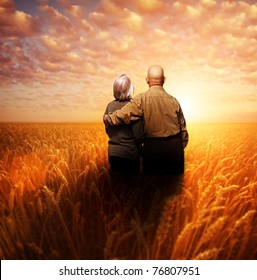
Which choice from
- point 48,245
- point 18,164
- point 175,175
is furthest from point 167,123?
point 18,164

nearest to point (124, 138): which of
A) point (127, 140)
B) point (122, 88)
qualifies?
point (127, 140)

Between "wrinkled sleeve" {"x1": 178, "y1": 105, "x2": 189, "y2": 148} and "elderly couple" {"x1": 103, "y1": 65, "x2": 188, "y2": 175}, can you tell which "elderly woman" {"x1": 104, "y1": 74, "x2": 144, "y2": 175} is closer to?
"elderly couple" {"x1": 103, "y1": 65, "x2": 188, "y2": 175}

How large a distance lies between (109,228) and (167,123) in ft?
4.20

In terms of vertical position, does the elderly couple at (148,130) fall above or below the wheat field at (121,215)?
above

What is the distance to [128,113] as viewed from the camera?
3.64 m

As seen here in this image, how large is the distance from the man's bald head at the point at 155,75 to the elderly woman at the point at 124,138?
221mm

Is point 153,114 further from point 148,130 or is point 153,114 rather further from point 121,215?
point 121,215

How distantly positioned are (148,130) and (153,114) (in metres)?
0.16

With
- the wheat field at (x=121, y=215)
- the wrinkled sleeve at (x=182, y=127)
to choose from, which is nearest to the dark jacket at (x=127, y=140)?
the wheat field at (x=121, y=215)

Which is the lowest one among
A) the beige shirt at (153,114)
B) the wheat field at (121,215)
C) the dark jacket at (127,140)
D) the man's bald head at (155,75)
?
the wheat field at (121,215)

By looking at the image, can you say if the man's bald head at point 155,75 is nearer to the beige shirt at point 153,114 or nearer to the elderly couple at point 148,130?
the elderly couple at point 148,130

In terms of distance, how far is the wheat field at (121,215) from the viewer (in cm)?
275

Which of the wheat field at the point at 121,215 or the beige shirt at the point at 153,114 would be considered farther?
the beige shirt at the point at 153,114
